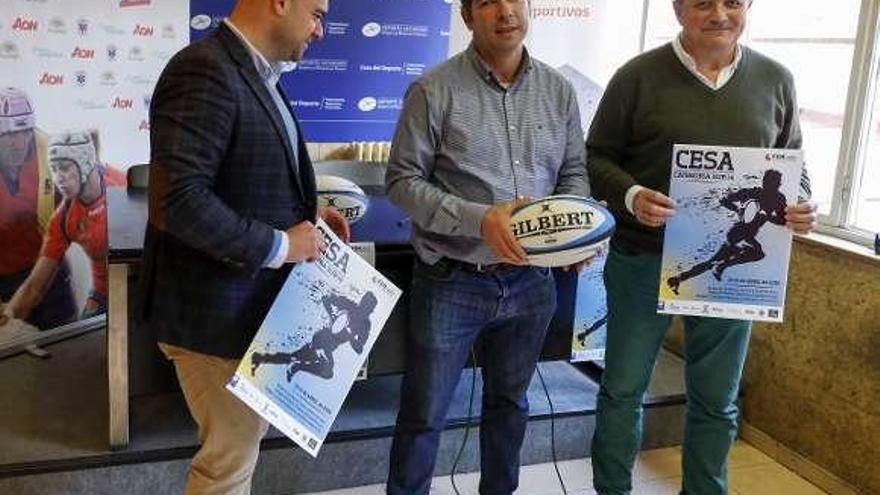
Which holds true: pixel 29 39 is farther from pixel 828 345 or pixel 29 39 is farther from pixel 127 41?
pixel 828 345

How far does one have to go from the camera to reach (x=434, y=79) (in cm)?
196

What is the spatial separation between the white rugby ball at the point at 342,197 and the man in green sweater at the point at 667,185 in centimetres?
75

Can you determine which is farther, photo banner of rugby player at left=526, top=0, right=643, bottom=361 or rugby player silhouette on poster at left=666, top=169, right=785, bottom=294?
photo banner of rugby player at left=526, top=0, right=643, bottom=361

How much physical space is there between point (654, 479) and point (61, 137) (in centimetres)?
A: 260

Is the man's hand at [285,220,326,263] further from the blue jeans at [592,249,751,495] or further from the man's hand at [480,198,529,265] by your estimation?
the blue jeans at [592,249,751,495]

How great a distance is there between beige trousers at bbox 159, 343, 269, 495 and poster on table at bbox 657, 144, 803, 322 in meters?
1.11

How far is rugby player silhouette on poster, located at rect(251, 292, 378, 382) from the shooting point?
1.68 m

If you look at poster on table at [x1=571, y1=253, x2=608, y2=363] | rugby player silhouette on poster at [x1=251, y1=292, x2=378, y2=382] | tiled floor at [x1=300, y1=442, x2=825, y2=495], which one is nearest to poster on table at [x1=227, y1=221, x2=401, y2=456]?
rugby player silhouette on poster at [x1=251, y1=292, x2=378, y2=382]

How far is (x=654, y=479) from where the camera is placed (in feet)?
9.30

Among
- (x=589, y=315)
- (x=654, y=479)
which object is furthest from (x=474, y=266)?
(x=654, y=479)

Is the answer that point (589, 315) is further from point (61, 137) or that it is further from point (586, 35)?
point (61, 137)

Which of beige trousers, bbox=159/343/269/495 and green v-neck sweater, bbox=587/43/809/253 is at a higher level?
green v-neck sweater, bbox=587/43/809/253

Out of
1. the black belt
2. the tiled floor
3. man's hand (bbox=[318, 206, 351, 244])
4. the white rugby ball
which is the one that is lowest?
the tiled floor

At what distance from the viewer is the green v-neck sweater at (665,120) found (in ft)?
6.90
